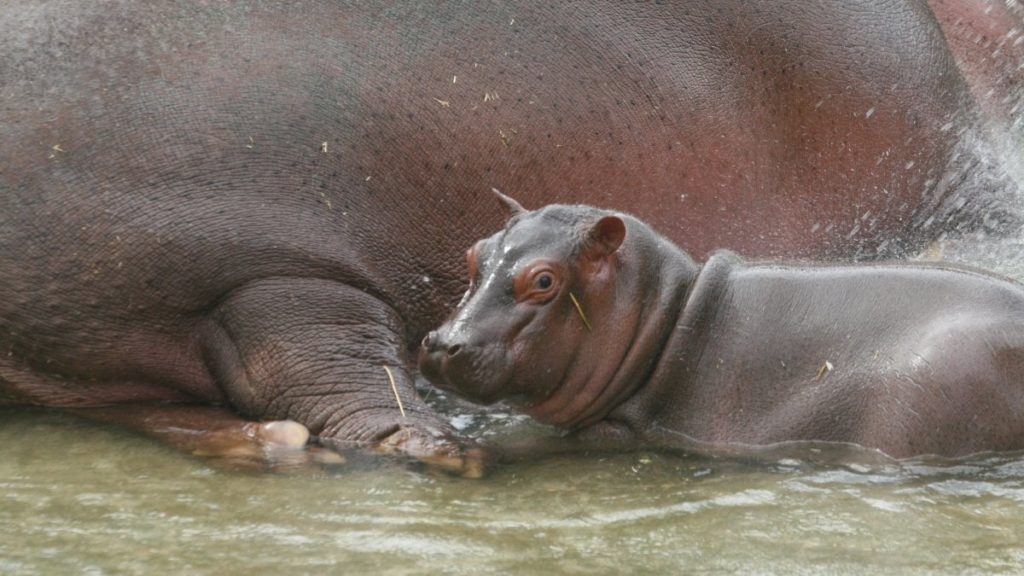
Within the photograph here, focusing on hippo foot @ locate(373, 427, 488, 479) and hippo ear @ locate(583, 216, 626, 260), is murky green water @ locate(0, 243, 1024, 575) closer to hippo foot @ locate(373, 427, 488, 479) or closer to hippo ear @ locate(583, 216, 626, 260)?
hippo foot @ locate(373, 427, 488, 479)

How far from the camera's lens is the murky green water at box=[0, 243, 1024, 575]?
11.0 ft

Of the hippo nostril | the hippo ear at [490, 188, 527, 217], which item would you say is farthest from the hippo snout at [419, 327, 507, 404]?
the hippo ear at [490, 188, 527, 217]

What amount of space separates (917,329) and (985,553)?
88 centimetres

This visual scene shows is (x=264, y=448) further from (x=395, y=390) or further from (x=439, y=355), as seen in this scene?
(x=439, y=355)

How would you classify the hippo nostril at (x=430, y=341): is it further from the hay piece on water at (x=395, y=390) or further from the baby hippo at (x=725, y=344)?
the hay piece on water at (x=395, y=390)

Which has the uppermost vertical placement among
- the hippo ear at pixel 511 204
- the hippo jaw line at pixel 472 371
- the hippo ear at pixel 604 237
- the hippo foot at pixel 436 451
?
the hippo ear at pixel 511 204

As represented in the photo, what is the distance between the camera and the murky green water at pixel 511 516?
3.36 meters

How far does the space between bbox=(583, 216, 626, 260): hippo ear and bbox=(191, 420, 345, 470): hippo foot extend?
837 millimetres

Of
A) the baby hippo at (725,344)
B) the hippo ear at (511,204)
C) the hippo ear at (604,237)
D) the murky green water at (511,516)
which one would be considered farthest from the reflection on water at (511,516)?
the hippo ear at (511,204)

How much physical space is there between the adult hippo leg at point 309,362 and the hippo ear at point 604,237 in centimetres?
62

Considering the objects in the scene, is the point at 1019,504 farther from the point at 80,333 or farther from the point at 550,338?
the point at 80,333

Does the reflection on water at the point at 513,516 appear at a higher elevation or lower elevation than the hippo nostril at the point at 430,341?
lower

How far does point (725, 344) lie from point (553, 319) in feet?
1.51

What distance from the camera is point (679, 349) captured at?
4.43 metres
